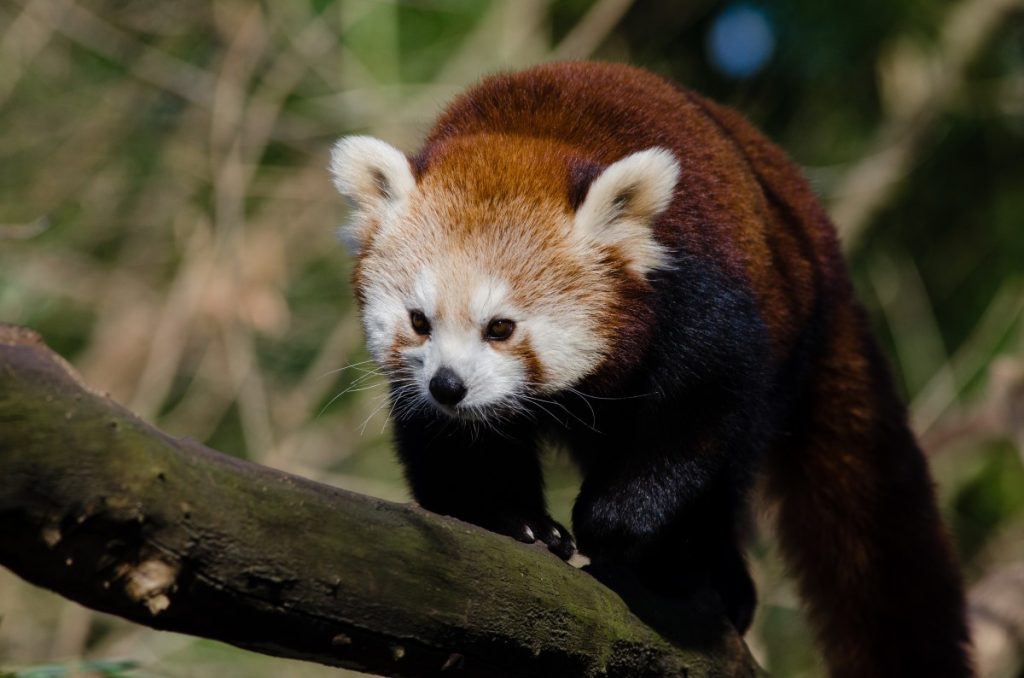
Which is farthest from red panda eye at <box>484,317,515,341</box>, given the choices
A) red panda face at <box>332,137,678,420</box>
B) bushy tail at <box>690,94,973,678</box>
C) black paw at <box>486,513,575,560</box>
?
bushy tail at <box>690,94,973,678</box>

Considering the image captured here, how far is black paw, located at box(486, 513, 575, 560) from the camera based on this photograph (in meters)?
3.24

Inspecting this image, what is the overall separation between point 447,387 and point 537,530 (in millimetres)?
515

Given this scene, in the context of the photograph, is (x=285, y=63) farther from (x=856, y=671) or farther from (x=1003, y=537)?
(x=1003, y=537)

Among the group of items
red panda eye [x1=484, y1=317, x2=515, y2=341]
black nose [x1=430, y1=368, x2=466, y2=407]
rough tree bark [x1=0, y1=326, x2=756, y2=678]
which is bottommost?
black nose [x1=430, y1=368, x2=466, y2=407]

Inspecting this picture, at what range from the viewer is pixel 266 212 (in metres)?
7.42

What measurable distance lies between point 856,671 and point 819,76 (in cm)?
479

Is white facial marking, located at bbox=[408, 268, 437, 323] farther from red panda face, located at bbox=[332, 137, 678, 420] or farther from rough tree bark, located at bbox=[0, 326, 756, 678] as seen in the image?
rough tree bark, located at bbox=[0, 326, 756, 678]

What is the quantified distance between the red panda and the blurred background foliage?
8.32 feet

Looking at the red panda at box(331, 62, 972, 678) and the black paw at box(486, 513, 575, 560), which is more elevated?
the red panda at box(331, 62, 972, 678)

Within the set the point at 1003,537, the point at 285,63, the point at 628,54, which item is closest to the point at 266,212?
the point at 285,63

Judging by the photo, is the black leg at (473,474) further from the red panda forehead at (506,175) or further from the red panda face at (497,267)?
the red panda forehead at (506,175)

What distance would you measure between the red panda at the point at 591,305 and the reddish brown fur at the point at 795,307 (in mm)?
10

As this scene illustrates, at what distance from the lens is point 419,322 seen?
3.26 m

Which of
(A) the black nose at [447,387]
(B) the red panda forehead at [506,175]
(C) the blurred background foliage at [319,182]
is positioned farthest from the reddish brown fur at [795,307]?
(C) the blurred background foliage at [319,182]
